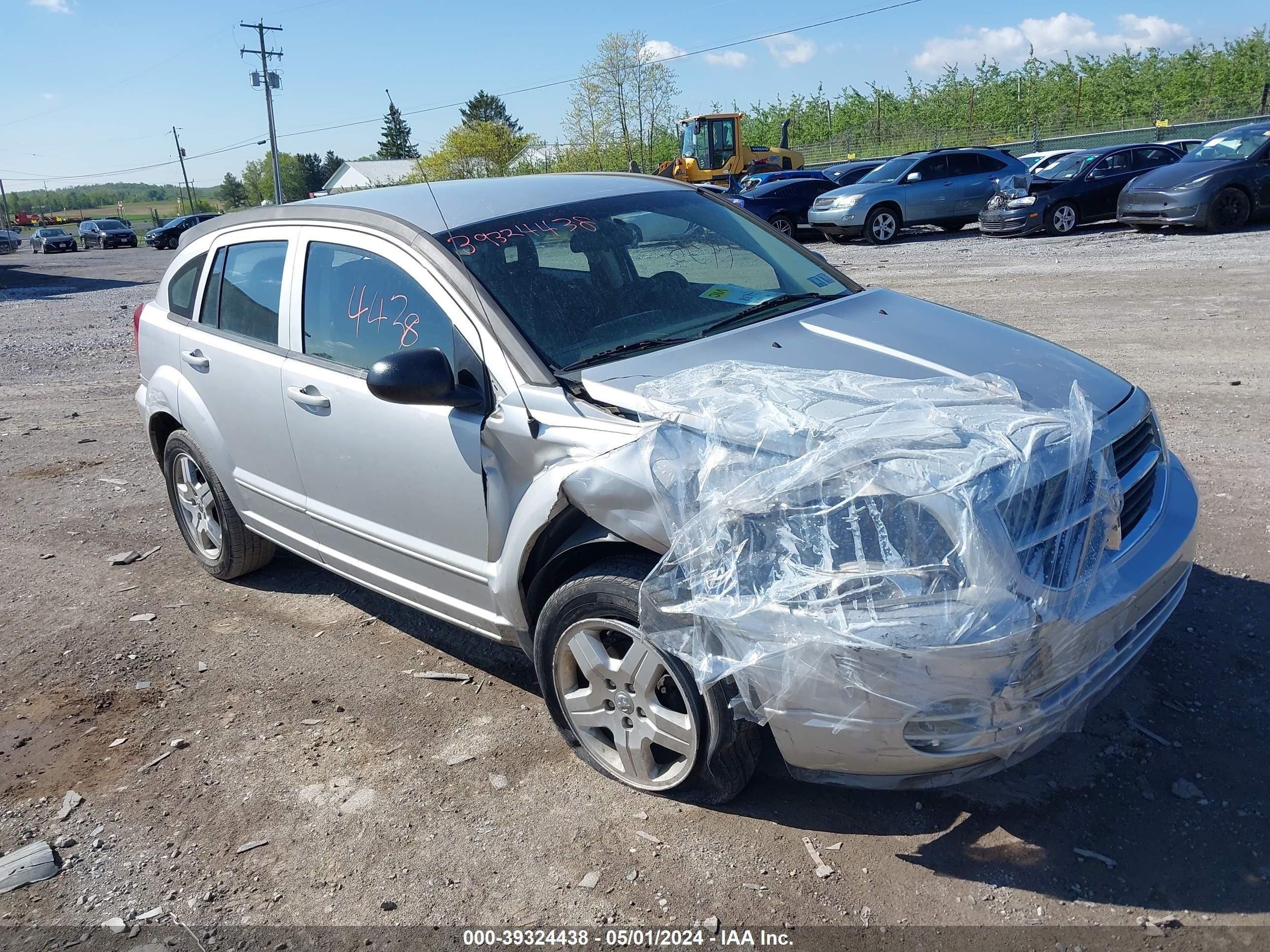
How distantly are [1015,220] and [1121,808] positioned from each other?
1749 centimetres

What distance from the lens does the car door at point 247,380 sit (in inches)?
164

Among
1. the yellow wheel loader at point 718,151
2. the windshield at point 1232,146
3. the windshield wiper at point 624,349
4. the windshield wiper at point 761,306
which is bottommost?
the windshield wiper at point 624,349

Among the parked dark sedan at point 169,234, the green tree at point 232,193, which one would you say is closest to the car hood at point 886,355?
the parked dark sedan at point 169,234

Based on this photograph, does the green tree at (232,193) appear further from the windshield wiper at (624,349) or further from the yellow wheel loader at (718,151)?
the windshield wiper at (624,349)

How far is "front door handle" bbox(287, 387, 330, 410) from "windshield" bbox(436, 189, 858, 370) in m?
0.79

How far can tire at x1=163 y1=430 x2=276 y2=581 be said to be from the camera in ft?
16.1

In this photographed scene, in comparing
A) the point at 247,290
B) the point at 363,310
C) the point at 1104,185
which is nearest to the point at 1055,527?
the point at 363,310

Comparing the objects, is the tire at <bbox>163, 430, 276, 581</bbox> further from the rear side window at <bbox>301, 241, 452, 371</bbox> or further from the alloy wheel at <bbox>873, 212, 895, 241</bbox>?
the alloy wheel at <bbox>873, 212, 895, 241</bbox>

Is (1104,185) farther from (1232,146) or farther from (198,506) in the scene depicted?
(198,506)

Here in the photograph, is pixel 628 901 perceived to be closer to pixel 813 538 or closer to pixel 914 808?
pixel 914 808

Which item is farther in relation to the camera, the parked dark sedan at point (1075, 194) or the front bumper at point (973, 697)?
the parked dark sedan at point (1075, 194)

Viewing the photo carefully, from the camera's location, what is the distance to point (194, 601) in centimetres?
501

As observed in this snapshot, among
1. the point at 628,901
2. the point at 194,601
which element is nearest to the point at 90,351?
the point at 194,601

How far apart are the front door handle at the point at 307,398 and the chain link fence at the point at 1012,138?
121 feet
